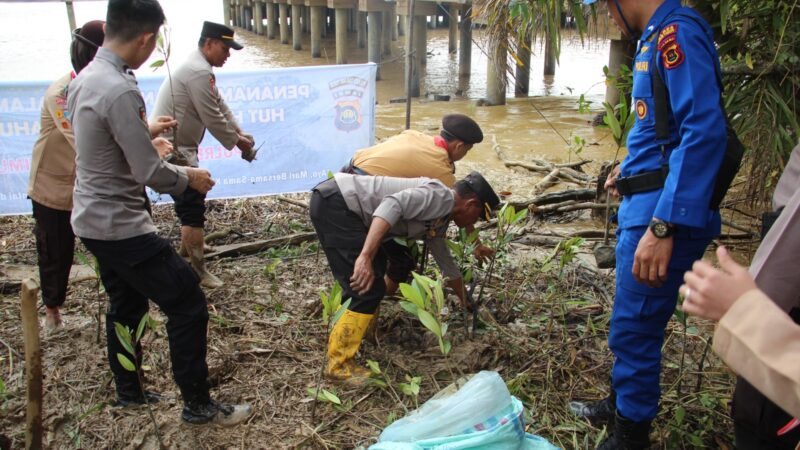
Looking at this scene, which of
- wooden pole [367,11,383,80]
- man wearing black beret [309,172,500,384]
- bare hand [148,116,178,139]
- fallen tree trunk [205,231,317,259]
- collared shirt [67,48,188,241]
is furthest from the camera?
wooden pole [367,11,383,80]

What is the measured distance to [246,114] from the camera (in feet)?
18.3

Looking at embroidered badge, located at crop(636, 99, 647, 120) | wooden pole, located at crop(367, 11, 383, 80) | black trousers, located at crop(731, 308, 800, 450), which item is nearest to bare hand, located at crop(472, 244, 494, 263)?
embroidered badge, located at crop(636, 99, 647, 120)

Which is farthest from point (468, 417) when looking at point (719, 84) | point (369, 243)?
point (719, 84)

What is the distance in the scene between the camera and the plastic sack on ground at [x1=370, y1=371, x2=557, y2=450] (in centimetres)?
234

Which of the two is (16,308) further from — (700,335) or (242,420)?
(700,335)

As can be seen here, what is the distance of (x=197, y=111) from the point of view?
13.9 feet

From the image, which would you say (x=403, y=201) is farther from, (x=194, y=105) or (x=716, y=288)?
(x=194, y=105)

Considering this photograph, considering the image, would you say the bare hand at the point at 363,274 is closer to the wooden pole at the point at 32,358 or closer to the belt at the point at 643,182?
the belt at the point at 643,182

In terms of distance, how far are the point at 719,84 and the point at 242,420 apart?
2.30 metres

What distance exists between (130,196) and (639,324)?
80.3 inches

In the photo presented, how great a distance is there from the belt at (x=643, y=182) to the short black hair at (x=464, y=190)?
2.85ft

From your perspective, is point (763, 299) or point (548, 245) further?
point (548, 245)

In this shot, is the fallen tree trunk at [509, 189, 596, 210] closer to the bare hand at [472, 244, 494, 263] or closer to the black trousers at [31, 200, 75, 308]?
the bare hand at [472, 244, 494, 263]

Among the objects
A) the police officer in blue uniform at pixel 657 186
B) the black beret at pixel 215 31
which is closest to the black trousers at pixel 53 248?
the black beret at pixel 215 31
